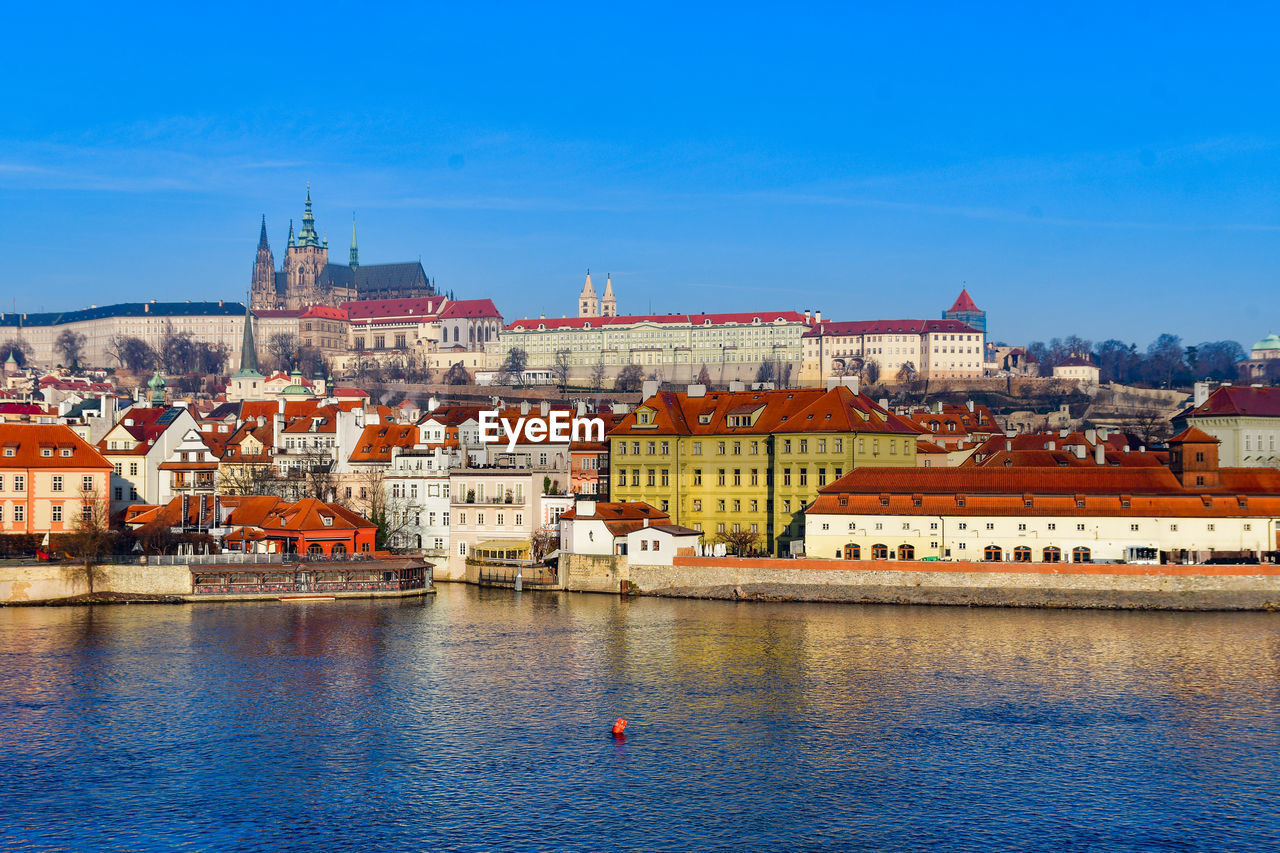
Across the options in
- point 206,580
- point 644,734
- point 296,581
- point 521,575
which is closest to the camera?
point 644,734

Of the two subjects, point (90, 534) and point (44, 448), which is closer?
point (90, 534)

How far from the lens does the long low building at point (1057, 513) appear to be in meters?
52.7

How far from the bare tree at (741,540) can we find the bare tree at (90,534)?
24.0 m

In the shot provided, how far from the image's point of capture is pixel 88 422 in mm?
85438

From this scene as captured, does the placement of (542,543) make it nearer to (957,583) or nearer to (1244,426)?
(957,583)

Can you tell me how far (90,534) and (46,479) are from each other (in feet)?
26.3

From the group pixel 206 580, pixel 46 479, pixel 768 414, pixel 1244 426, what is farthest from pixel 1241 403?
pixel 46 479

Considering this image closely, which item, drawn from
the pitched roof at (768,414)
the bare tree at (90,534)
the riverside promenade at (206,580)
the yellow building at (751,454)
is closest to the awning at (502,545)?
the yellow building at (751,454)

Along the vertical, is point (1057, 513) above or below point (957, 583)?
above

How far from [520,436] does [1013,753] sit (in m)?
40.6

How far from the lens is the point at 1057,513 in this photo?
53.5 meters

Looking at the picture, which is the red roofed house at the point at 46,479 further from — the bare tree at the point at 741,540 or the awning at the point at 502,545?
the bare tree at the point at 741,540

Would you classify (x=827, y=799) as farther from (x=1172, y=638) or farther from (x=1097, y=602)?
(x=1097, y=602)

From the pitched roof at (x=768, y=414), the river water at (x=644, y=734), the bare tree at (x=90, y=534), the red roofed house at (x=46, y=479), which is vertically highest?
the pitched roof at (x=768, y=414)
